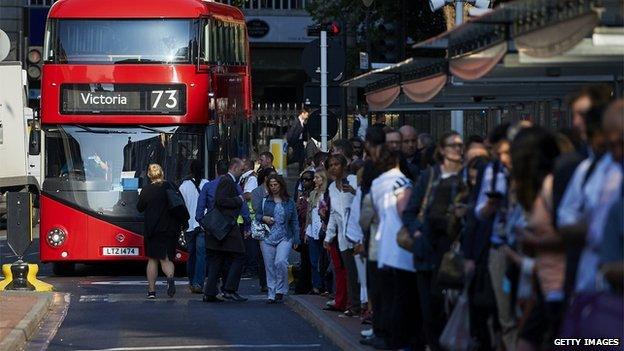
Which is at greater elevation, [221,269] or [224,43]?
[224,43]

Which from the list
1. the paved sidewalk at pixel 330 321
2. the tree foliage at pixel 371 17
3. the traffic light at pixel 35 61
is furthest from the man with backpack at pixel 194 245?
the tree foliage at pixel 371 17

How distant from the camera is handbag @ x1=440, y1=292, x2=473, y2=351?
988cm

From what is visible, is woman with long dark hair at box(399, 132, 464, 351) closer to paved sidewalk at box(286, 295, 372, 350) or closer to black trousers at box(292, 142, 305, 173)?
paved sidewalk at box(286, 295, 372, 350)

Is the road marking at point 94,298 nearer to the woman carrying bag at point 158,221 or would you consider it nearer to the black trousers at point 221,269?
the woman carrying bag at point 158,221

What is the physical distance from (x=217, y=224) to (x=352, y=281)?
4.13 meters

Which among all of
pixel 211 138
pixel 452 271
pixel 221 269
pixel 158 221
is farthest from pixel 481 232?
pixel 211 138

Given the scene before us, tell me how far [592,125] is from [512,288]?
1.79 meters

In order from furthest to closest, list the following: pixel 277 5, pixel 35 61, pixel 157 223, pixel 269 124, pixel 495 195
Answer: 1. pixel 277 5
2. pixel 269 124
3. pixel 35 61
4. pixel 157 223
5. pixel 495 195

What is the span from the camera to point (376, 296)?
43.5 feet

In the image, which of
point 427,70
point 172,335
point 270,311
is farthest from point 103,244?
point 427,70

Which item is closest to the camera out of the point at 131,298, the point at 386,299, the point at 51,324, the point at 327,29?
the point at 386,299

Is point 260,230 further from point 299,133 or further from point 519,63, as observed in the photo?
point 299,133

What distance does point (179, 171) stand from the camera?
945 inches

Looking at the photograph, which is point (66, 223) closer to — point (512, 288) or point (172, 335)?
point (172, 335)
